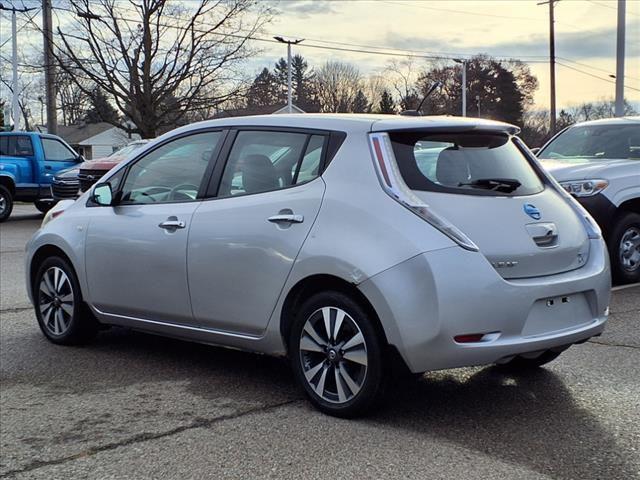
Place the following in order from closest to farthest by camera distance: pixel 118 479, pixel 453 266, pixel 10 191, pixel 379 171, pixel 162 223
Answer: pixel 118 479 < pixel 453 266 < pixel 379 171 < pixel 162 223 < pixel 10 191

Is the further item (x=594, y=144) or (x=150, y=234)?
(x=594, y=144)

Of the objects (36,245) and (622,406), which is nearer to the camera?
(622,406)

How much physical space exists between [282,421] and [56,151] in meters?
15.6

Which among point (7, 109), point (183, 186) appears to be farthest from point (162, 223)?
point (7, 109)

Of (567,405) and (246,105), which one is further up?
(246,105)

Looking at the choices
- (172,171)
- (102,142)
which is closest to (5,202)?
(172,171)

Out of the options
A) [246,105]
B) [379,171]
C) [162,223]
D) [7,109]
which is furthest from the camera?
[7,109]

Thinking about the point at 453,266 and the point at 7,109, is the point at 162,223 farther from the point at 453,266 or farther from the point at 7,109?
the point at 7,109

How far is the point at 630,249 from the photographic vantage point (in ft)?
26.7

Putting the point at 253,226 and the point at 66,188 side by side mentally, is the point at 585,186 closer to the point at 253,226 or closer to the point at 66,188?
the point at 253,226

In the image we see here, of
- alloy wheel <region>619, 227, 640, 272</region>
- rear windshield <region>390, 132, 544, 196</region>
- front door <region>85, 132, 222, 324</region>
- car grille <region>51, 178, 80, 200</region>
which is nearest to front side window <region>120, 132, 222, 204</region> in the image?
front door <region>85, 132, 222, 324</region>

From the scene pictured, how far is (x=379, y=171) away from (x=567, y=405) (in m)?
1.70

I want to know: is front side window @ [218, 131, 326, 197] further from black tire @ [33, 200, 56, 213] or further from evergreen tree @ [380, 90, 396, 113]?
evergreen tree @ [380, 90, 396, 113]

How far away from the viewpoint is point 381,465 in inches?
137
